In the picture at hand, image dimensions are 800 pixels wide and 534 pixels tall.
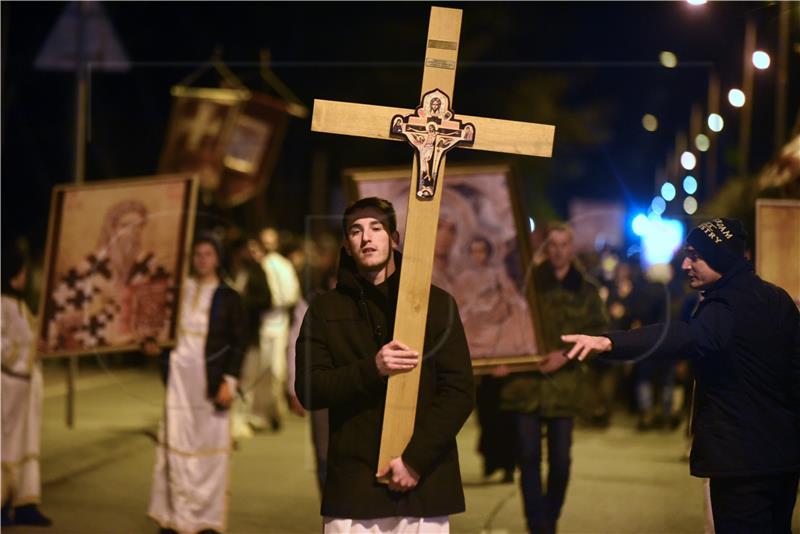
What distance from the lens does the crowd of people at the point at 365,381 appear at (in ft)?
15.4

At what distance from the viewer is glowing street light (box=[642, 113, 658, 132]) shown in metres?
48.8

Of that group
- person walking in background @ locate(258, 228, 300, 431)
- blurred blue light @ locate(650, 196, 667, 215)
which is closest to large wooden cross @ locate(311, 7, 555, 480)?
person walking in background @ locate(258, 228, 300, 431)

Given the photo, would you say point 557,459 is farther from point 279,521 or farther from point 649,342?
point 649,342

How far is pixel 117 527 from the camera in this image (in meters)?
8.94

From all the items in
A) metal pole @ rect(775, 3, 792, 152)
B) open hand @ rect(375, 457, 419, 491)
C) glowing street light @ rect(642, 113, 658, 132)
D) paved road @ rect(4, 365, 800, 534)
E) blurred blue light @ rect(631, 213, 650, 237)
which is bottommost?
paved road @ rect(4, 365, 800, 534)

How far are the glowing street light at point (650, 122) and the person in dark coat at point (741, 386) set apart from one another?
43.2 metres

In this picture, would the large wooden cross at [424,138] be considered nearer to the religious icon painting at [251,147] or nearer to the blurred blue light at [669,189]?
the blurred blue light at [669,189]

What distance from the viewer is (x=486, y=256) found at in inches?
323

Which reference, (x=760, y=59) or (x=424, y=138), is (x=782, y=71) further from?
(x=424, y=138)

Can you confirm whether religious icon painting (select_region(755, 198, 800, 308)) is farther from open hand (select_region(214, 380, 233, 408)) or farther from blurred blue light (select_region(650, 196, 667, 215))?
blurred blue light (select_region(650, 196, 667, 215))

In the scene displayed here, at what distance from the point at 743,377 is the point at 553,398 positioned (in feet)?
9.14

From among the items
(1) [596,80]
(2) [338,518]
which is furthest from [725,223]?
(1) [596,80]

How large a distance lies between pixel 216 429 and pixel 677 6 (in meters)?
7.90

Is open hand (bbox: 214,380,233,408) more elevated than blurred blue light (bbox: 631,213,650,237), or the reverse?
blurred blue light (bbox: 631,213,650,237)
